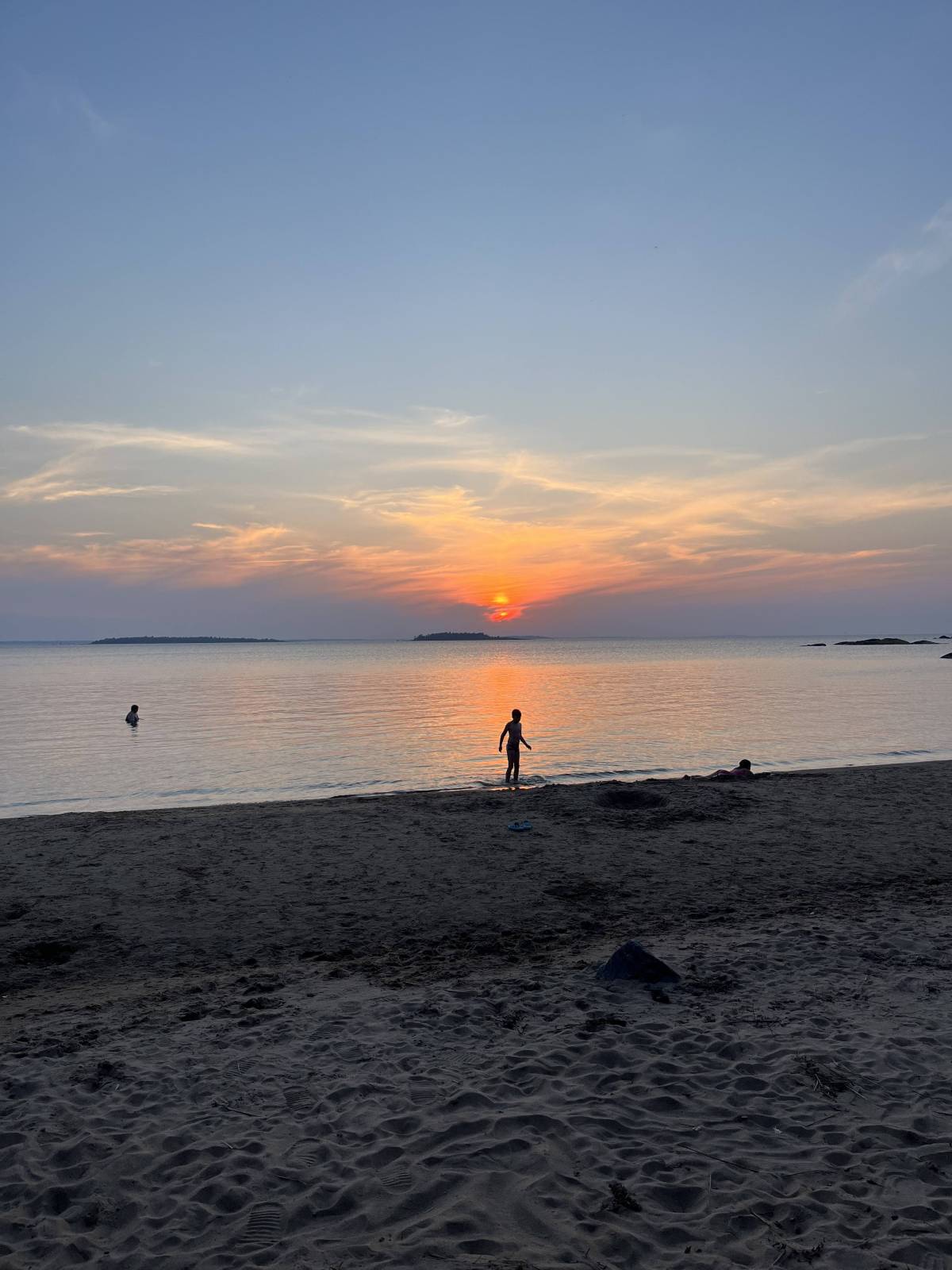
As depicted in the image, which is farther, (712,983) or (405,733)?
A: (405,733)

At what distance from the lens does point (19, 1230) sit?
185 inches

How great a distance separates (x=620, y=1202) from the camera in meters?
4.89

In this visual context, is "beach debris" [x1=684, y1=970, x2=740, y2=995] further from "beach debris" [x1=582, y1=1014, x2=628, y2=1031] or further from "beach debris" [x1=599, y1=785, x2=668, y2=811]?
"beach debris" [x1=599, y1=785, x2=668, y2=811]

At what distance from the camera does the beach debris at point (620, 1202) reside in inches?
190

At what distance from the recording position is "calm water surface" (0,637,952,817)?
25391 millimetres

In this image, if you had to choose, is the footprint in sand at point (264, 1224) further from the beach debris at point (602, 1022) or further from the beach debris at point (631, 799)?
the beach debris at point (631, 799)

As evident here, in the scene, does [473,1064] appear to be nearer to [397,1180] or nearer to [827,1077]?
[397,1180]

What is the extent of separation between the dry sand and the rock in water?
170mm

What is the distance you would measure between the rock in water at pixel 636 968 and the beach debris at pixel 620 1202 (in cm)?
322

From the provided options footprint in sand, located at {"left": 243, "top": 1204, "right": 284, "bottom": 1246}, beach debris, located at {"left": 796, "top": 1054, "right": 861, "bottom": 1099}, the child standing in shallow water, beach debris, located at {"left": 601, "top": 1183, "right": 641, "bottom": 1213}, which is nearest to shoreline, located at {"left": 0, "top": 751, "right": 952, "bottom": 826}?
the child standing in shallow water

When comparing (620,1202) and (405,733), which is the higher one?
(620,1202)

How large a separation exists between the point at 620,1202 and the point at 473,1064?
1.93 metres

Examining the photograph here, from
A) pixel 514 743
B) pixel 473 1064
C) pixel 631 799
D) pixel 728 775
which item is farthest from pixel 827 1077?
pixel 514 743

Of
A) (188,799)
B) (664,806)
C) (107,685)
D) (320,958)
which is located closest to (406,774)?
(188,799)
